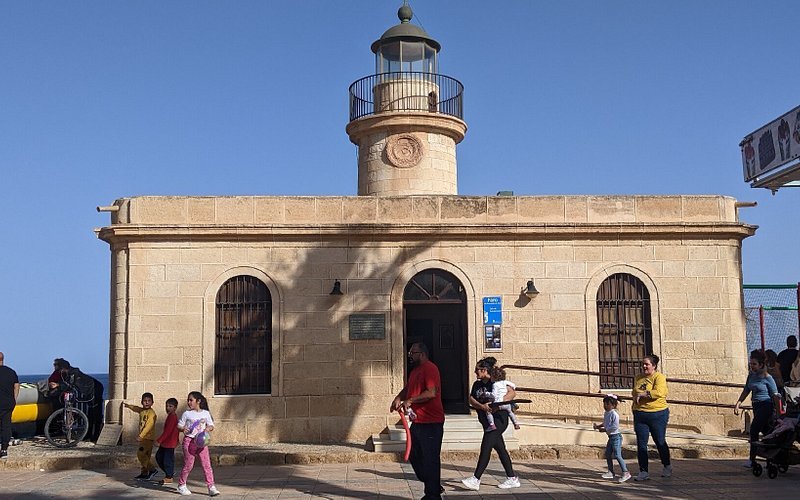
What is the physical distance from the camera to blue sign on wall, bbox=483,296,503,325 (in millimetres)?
13641

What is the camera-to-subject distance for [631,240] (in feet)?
45.4

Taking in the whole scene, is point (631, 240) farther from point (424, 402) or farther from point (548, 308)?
point (424, 402)

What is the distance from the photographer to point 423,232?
13656 millimetres

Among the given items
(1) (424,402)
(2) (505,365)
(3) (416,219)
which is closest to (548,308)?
(2) (505,365)

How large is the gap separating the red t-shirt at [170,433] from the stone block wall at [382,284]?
294cm

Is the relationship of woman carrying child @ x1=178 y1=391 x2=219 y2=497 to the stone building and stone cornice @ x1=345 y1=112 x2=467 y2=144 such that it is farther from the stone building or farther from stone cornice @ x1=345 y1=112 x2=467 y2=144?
stone cornice @ x1=345 y1=112 x2=467 y2=144

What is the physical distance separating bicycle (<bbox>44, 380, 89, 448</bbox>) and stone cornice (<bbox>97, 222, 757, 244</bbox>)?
8.77ft

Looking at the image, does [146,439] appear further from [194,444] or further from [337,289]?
[337,289]

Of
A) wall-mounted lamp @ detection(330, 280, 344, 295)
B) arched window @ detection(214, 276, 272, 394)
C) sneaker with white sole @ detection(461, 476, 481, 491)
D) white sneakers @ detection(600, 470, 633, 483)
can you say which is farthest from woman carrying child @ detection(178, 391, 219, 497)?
white sneakers @ detection(600, 470, 633, 483)

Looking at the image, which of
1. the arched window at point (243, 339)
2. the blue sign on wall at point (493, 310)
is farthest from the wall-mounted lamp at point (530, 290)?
the arched window at point (243, 339)

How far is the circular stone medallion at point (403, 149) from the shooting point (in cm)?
1748

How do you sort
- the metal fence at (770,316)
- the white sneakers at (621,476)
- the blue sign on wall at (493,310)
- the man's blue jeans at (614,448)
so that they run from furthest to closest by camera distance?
the metal fence at (770,316)
the blue sign on wall at (493,310)
the man's blue jeans at (614,448)
the white sneakers at (621,476)

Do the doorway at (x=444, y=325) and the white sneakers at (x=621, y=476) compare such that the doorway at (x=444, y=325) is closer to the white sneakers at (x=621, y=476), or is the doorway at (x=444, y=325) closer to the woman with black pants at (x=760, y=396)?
the white sneakers at (x=621, y=476)

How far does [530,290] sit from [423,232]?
195 centimetres
